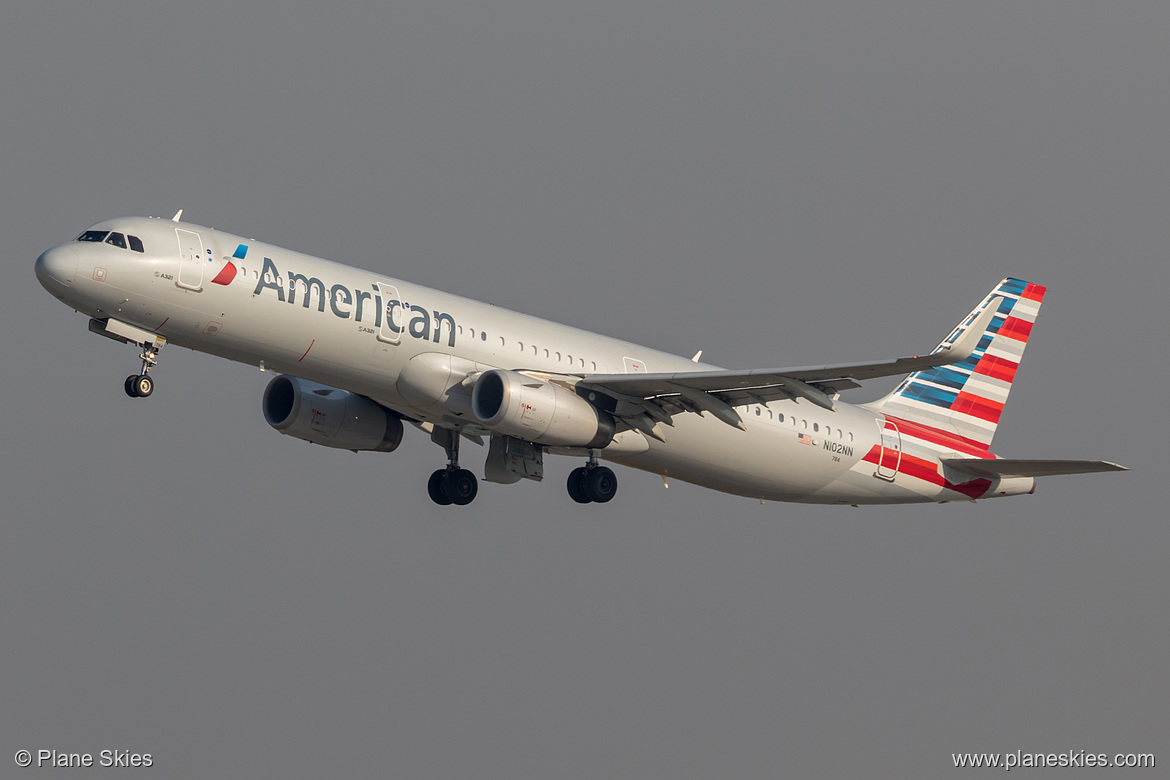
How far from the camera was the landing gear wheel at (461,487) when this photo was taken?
136ft

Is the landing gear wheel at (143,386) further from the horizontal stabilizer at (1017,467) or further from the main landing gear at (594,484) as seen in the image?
the horizontal stabilizer at (1017,467)

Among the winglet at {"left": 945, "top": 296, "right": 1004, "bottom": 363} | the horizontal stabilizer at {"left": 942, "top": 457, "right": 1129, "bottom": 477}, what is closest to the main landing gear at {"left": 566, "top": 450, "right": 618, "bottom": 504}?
the winglet at {"left": 945, "top": 296, "right": 1004, "bottom": 363}

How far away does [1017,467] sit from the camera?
41125 millimetres

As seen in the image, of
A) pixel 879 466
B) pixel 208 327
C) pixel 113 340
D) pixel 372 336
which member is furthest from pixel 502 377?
pixel 879 466

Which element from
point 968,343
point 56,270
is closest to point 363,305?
point 56,270

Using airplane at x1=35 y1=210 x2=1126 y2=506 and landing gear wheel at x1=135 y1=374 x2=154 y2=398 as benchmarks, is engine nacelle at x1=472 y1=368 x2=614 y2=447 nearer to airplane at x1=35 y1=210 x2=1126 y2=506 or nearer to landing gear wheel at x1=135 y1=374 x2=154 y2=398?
airplane at x1=35 y1=210 x2=1126 y2=506

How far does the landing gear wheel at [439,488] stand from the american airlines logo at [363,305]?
7229 millimetres

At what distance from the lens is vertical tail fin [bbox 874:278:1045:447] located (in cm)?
4450

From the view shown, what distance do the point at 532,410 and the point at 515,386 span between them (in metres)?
0.76

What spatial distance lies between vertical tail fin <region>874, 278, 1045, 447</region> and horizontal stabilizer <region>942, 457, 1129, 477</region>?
6.36 ft

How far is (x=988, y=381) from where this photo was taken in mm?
45812

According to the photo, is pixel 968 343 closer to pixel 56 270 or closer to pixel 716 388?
pixel 716 388

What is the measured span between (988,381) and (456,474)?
17.7m

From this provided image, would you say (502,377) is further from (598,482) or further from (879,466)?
(879,466)
